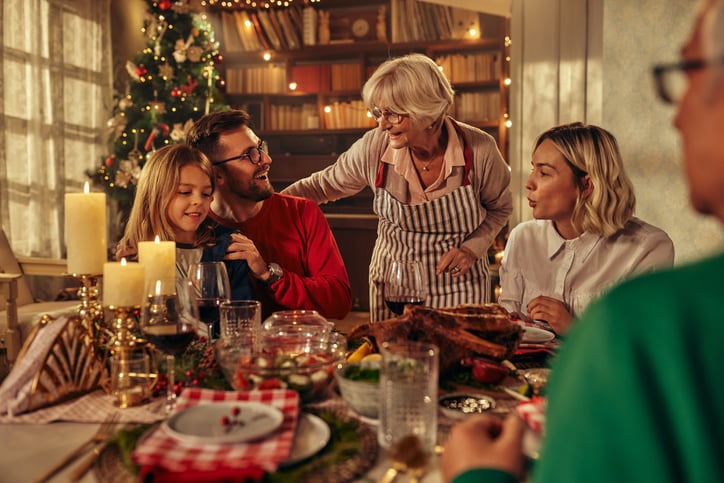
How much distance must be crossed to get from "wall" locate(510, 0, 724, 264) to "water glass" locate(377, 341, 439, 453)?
1.92 metres

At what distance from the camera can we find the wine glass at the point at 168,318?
1263 millimetres

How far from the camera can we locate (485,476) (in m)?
0.76

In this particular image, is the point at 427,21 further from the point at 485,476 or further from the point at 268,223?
the point at 485,476

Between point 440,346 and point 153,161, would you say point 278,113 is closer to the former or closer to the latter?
point 153,161

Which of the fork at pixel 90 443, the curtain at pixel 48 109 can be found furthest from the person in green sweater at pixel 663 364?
the curtain at pixel 48 109

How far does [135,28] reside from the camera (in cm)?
660

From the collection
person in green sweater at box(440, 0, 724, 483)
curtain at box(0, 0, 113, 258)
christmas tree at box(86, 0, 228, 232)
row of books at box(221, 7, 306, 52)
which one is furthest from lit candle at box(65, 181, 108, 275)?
row of books at box(221, 7, 306, 52)

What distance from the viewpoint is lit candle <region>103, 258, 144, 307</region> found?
135 centimetres

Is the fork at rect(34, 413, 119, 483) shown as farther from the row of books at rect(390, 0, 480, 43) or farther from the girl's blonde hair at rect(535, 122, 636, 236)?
the row of books at rect(390, 0, 480, 43)

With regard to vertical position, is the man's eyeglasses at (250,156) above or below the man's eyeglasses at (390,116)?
below

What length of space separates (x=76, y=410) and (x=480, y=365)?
750 mm

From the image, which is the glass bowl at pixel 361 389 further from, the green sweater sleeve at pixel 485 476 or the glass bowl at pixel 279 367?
the green sweater sleeve at pixel 485 476

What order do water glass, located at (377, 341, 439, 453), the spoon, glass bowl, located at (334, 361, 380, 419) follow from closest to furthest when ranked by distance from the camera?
the spoon < water glass, located at (377, 341, 439, 453) < glass bowl, located at (334, 361, 380, 419)

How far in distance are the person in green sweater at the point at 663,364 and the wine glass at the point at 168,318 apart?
87cm
